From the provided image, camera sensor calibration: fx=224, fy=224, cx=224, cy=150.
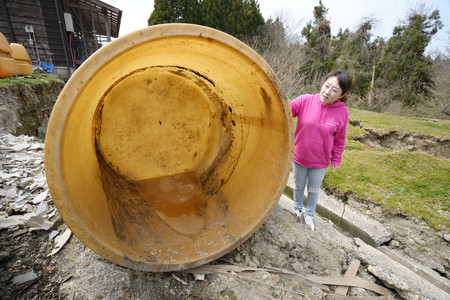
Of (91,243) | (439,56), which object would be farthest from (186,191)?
(439,56)

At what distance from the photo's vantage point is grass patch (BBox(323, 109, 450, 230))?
280cm

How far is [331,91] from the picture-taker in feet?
6.06

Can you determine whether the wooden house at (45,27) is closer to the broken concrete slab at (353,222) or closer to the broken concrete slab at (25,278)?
the broken concrete slab at (25,278)

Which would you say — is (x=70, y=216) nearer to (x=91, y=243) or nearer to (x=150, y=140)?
(x=91, y=243)

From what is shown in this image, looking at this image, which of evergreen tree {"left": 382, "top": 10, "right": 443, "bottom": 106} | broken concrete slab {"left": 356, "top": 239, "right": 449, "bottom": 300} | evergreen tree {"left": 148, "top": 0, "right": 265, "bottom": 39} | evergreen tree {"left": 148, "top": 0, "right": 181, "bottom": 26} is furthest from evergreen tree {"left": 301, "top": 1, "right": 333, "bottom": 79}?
broken concrete slab {"left": 356, "top": 239, "right": 449, "bottom": 300}

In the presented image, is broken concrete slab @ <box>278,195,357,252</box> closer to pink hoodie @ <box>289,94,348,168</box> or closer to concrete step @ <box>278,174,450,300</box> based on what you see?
concrete step @ <box>278,174,450,300</box>

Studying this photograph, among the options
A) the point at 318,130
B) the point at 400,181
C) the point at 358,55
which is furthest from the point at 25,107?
the point at 358,55

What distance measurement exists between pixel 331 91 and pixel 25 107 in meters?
5.51

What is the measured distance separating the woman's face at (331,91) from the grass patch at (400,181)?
5.65 ft

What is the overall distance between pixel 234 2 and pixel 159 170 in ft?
51.6

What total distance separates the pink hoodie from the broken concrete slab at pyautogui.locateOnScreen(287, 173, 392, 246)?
0.99 meters

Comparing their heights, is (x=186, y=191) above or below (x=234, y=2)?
below

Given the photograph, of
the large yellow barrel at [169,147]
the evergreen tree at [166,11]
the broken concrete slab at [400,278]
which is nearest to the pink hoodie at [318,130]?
the large yellow barrel at [169,147]

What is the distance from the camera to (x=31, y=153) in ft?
9.58
